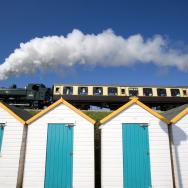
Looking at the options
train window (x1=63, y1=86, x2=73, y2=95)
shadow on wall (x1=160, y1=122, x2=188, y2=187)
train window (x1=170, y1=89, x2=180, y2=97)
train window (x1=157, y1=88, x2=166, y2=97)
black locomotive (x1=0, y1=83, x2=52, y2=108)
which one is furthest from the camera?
train window (x1=170, y1=89, x2=180, y2=97)

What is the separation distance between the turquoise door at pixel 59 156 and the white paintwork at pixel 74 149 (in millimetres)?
209

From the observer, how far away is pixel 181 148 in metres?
9.70

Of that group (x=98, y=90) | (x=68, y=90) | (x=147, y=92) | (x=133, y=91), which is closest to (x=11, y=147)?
(x=68, y=90)

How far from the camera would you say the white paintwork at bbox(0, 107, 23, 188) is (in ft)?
30.4

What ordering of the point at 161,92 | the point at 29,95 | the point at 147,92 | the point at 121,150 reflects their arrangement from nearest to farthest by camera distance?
the point at 121,150 < the point at 29,95 < the point at 147,92 < the point at 161,92

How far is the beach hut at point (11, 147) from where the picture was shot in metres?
9.28

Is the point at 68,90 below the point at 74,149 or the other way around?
the other way around

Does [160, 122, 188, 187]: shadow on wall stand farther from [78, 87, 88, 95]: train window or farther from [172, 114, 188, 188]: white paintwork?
[78, 87, 88, 95]: train window

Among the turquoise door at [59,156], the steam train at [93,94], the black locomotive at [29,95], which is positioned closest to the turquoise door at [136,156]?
the turquoise door at [59,156]

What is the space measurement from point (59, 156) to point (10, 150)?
2500 millimetres

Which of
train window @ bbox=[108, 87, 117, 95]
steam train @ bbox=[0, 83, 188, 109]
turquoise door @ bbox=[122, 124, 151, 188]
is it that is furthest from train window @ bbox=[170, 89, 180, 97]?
turquoise door @ bbox=[122, 124, 151, 188]

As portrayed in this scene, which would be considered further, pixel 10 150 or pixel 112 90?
pixel 112 90

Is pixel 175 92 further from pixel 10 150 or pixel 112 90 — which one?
pixel 10 150

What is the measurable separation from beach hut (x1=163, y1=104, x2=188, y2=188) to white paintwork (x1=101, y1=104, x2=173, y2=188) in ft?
1.06
